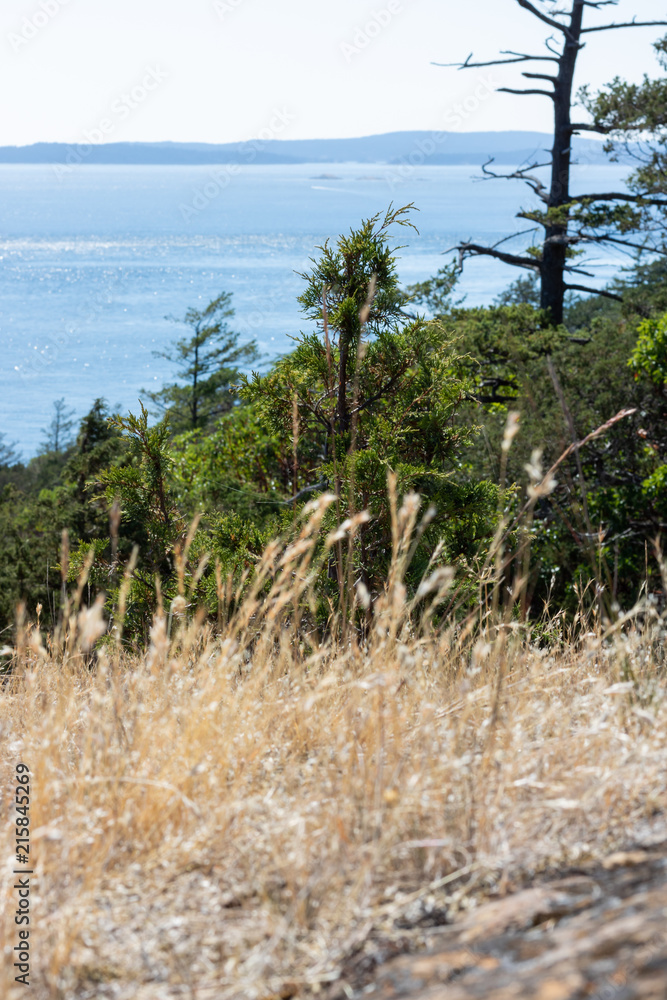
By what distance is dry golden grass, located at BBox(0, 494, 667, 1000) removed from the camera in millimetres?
1478

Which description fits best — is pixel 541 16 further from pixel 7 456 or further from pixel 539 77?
pixel 7 456

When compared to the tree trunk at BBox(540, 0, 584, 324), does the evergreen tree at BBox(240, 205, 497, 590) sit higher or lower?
lower

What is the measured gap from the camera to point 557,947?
1.27 m

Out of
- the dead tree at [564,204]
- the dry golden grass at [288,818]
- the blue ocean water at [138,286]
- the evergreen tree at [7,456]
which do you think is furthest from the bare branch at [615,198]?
the evergreen tree at [7,456]

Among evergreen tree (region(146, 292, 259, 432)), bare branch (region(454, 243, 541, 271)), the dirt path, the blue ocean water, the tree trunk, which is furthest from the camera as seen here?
the blue ocean water

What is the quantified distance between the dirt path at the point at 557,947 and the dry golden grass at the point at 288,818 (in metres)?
0.10

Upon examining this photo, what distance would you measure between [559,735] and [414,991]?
1.04 m

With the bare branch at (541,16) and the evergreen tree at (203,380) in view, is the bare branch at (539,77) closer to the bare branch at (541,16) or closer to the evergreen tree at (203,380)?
the bare branch at (541,16)

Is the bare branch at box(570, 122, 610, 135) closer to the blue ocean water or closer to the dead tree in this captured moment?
the dead tree

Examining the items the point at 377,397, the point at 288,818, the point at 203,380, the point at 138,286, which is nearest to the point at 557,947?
the point at 288,818

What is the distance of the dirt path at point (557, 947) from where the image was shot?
44.7 inches

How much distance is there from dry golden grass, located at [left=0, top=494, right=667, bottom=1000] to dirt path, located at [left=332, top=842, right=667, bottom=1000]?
0.33 feet

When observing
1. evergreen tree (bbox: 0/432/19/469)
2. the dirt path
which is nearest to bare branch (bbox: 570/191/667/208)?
the dirt path

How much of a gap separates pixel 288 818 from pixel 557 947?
28.1 inches
